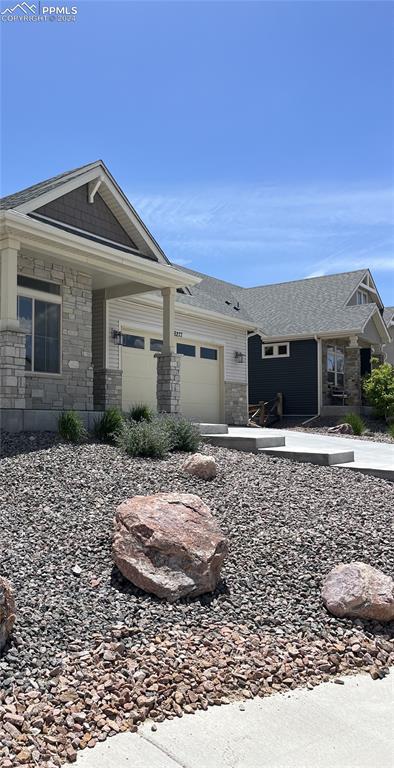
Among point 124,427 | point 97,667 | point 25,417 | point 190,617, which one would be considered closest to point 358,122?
point 124,427

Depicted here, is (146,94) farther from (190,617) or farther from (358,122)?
(190,617)

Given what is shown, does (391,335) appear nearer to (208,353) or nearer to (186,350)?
(208,353)

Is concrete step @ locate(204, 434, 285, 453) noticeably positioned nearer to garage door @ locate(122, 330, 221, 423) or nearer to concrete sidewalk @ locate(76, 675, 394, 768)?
garage door @ locate(122, 330, 221, 423)

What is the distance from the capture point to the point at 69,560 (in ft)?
14.6

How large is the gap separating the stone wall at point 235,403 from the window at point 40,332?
698 cm

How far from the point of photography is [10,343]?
878 centimetres

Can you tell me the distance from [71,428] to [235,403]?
9532 millimetres

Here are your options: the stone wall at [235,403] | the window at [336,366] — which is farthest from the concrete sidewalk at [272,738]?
the window at [336,366]

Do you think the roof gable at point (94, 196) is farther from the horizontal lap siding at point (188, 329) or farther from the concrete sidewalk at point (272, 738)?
the concrete sidewalk at point (272, 738)

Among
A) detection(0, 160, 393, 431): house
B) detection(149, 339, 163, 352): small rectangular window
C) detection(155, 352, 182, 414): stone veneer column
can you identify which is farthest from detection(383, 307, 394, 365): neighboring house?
detection(155, 352, 182, 414): stone veneer column

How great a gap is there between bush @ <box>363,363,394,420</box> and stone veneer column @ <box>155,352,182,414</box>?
11.4m

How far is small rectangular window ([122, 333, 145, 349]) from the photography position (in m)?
13.8

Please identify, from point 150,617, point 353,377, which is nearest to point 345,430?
point 353,377

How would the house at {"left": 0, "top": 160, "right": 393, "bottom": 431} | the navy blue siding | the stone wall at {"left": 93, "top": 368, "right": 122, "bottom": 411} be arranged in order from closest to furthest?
the house at {"left": 0, "top": 160, "right": 393, "bottom": 431}, the stone wall at {"left": 93, "top": 368, "right": 122, "bottom": 411}, the navy blue siding
